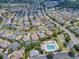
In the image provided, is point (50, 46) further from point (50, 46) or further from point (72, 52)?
point (72, 52)

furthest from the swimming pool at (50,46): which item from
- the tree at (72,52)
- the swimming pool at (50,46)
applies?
the tree at (72,52)

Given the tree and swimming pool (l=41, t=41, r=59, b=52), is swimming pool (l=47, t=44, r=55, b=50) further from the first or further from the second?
the tree

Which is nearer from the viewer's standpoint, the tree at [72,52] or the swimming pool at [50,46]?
the tree at [72,52]

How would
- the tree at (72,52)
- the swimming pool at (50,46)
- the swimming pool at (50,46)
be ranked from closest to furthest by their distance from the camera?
the tree at (72,52) → the swimming pool at (50,46) → the swimming pool at (50,46)

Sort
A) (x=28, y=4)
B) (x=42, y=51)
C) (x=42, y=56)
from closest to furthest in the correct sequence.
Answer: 1. (x=42, y=56)
2. (x=42, y=51)
3. (x=28, y=4)

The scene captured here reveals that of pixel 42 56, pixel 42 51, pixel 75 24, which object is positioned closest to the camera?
pixel 42 56

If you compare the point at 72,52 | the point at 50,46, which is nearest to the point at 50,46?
the point at 50,46

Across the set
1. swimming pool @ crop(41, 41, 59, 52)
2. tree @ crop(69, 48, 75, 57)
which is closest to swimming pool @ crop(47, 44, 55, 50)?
swimming pool @ crop(41, 41, 59, 52)

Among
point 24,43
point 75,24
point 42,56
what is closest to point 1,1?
point 75,24

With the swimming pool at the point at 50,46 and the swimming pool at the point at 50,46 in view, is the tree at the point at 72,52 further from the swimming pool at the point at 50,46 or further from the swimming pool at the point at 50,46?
the swimming pool at the point at 50,46

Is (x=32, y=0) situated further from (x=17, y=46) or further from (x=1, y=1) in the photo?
(x=17, y=46)

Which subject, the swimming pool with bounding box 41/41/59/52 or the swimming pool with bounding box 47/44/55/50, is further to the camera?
the swimming pool with bounding box 47/44/55/50
